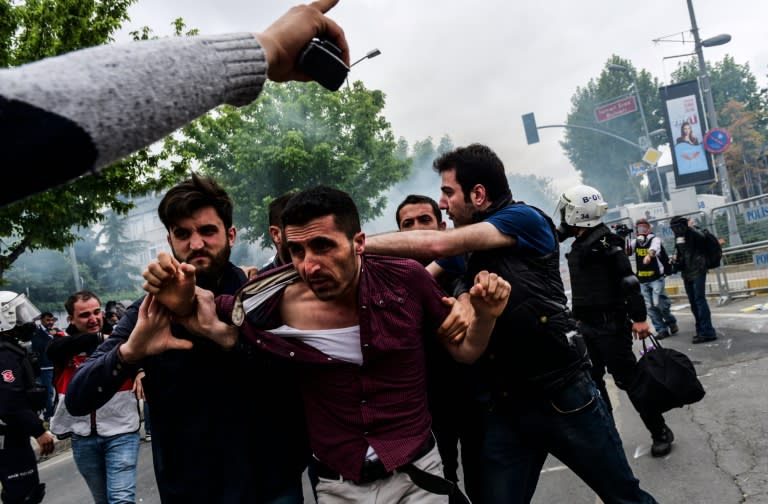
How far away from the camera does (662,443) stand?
13.6 ft

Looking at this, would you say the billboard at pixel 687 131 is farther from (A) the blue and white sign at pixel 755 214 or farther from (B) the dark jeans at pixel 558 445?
(B) the dark jeans at pixel 558 445

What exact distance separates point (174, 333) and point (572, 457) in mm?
1767

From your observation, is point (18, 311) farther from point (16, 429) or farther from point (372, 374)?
point (372, 374)

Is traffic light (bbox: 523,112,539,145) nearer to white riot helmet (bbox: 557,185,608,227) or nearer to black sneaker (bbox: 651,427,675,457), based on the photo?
white riot helmet (bbox: 557,185,608,227)

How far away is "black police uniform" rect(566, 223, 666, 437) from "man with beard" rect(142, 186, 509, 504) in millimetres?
2706

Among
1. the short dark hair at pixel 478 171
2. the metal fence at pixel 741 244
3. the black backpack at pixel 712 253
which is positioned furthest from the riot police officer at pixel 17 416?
the metal fence at pixel 741 244

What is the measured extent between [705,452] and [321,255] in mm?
3543

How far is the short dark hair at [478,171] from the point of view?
2.67 metres

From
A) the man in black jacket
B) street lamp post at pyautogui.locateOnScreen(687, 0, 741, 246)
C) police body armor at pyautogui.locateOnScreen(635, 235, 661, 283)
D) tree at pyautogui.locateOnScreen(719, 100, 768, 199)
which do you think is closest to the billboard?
street lamp post at pyautogui.locateOnScreen(687, 0, 741, 246)

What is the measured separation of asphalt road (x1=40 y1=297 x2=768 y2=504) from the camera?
3.48 meters

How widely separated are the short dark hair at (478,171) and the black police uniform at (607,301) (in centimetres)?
218

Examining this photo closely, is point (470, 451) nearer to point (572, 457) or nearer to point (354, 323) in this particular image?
point (572, 457)

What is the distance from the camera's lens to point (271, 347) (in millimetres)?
2037

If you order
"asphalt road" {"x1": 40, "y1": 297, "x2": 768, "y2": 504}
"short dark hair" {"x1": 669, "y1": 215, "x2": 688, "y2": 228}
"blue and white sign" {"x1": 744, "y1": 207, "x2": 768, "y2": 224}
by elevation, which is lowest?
"asphalt road" {"x1": 40, "y1": 297, "x2": 768, "y2": 504}
